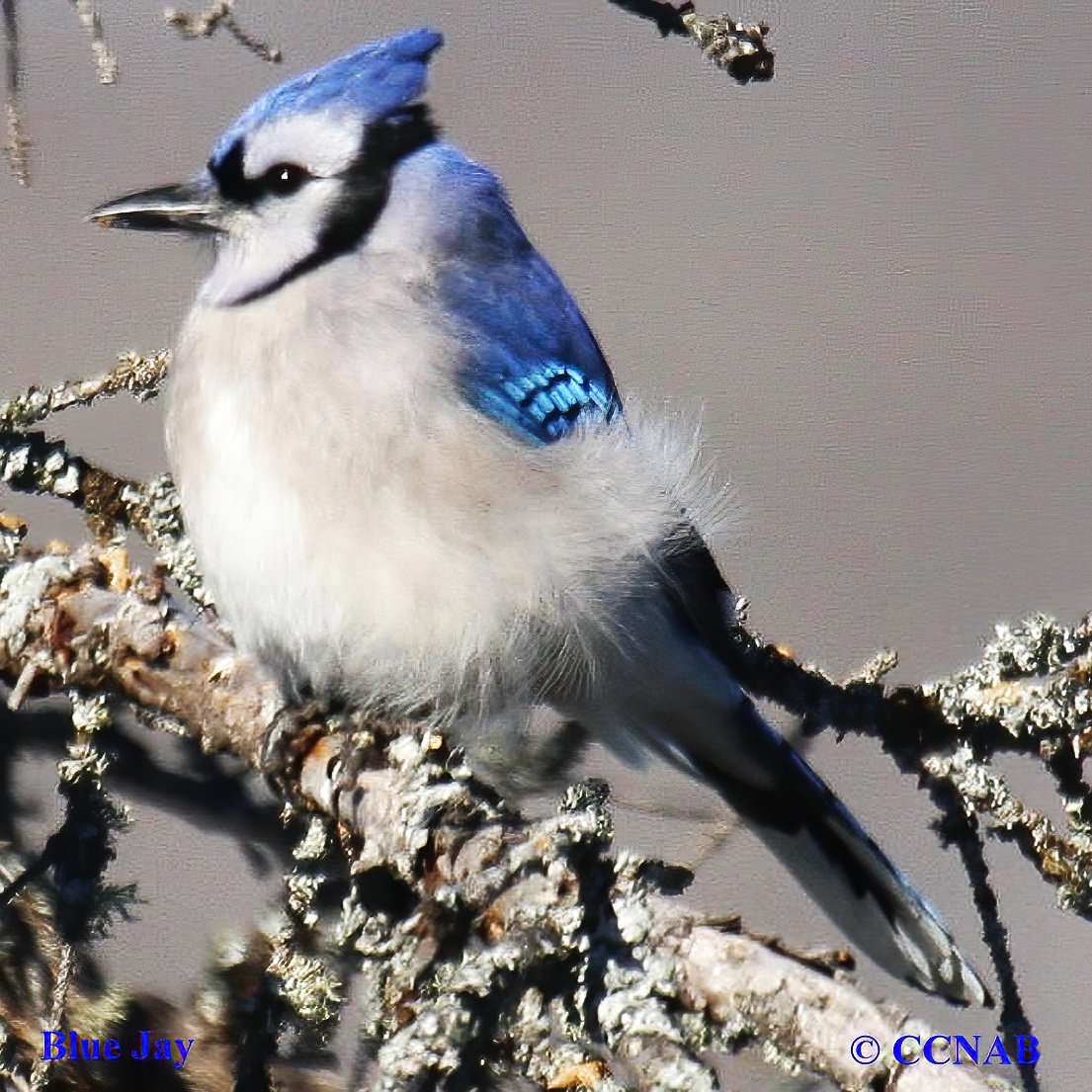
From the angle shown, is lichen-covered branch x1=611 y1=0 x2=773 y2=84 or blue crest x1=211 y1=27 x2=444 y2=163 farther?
blue crest x1=211 y1=27 x2=444 y2=163

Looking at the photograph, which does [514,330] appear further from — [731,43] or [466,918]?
[466,918]

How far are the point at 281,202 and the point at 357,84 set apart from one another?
118mm

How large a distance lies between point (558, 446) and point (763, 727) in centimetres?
34

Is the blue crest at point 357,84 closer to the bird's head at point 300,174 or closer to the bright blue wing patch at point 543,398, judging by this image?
the bird's head at point 300,174

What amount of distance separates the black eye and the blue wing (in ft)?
0.48

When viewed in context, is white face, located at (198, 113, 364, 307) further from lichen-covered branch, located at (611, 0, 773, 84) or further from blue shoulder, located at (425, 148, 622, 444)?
lichen-covered branch, located at (611, 0, 773, 84)

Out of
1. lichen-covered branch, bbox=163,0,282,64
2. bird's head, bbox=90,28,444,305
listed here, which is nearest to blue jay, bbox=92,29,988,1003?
bird's head, bbox=90,28,444,305

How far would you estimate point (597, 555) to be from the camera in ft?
4.26

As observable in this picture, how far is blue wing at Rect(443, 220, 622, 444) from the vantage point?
1314 millimetres

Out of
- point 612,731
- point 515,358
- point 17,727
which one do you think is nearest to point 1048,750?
point 612,731

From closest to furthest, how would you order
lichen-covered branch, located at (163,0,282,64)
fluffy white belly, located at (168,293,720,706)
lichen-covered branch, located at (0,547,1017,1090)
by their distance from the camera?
lichen-covered branch, located at (0,547,1017,1090)
lichen-covered branch, located at (163,0,282,64)
fluffy white belly, located at (168,293,720,706)

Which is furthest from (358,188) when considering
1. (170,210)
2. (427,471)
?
(427,471)

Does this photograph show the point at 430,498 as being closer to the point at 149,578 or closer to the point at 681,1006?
the point at 149,578

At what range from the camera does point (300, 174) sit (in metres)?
1.32
